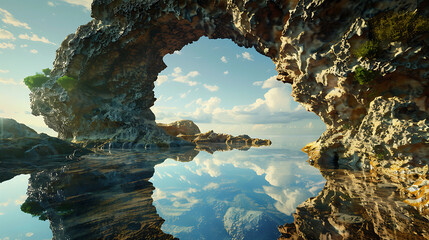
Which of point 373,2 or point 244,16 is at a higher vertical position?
point 244,16

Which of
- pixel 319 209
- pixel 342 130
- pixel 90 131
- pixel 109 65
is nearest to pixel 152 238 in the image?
pixel 319 209

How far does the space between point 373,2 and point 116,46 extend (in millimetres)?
26046

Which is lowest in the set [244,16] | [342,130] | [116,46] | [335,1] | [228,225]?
[228,225]

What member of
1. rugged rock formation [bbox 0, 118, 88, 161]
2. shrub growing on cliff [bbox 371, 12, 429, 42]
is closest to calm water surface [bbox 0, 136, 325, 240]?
rugged rock formation [bbox 0, 118, 88, 161]

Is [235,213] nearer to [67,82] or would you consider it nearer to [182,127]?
[67,82]

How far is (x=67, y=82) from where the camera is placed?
23.7 meters

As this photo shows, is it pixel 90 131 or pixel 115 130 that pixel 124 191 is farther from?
pixel 90 131

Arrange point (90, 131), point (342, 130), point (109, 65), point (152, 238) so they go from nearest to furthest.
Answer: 1. point (152, 238)
2. point (342, 130)
3. point (109, 65)
4. point (90, 131)

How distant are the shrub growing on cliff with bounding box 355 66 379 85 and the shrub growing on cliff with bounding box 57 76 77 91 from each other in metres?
32.2

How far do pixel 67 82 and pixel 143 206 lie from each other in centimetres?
2828

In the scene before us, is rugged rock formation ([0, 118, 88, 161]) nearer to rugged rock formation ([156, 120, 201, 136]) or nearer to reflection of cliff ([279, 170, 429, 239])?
reflection of cliff ([279, 170, 429, 239])

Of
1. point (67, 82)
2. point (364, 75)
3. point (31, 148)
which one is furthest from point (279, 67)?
point (67, 82)

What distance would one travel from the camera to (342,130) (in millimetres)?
11648

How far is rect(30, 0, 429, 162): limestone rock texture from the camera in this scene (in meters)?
8.04
